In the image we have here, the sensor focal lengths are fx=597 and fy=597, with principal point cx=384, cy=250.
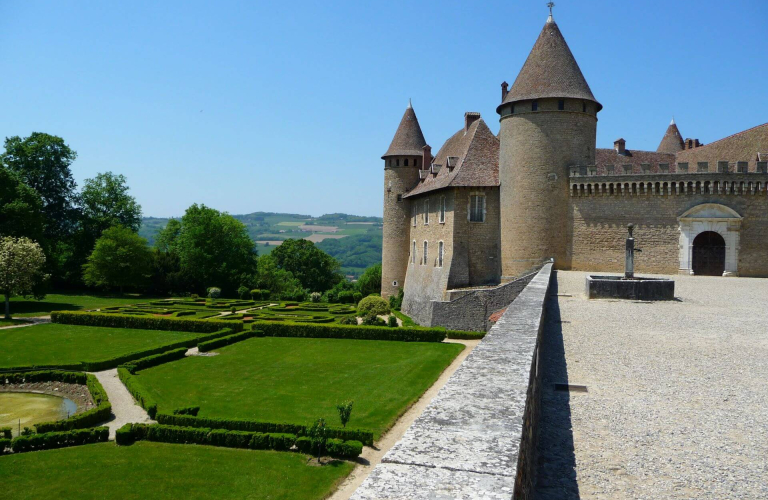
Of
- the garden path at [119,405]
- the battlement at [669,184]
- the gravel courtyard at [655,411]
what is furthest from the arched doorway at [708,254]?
the garden path at [119,405]

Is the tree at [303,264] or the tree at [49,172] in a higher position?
the tree at [49,172]

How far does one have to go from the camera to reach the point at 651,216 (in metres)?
27.3

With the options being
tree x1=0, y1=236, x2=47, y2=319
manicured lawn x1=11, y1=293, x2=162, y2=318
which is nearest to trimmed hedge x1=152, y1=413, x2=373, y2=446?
tree x1=0, y1=236, x2=47, y2=319

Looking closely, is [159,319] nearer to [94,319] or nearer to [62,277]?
[94,319]

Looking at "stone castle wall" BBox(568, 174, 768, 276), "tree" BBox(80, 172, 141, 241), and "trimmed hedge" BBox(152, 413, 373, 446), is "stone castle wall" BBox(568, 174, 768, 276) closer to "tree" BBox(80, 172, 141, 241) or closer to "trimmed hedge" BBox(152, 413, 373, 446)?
"trimmed hedge" BBox(152, 413, 373, 446)

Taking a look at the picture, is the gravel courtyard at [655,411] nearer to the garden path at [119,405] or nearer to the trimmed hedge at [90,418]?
the garden path at [119,405]

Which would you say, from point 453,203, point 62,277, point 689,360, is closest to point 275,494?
point 689,360

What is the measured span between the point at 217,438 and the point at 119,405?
4.83 m

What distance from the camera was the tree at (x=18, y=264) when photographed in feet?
109

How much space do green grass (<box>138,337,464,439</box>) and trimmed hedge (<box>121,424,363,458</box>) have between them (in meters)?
1.00

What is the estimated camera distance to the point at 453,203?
3120cm

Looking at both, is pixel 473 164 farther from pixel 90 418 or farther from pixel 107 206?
pixel 107 206

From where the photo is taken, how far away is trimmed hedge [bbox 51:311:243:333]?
3069cm

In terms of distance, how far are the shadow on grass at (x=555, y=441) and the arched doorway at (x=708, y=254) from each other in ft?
69.6
